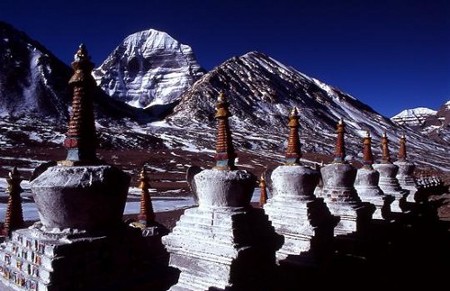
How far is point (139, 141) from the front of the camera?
177 ft

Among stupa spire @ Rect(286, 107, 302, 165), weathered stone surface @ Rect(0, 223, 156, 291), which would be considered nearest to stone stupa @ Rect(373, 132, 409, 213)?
stupa spire @ Rect(286, 107, 302, 165)

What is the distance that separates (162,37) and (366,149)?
496ft

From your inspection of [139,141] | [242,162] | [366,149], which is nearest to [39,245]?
[366,149]

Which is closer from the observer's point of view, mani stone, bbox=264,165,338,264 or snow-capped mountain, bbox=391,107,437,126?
mani stone, bbox=264,165,338,264

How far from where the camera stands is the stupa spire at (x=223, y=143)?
17.0 feet

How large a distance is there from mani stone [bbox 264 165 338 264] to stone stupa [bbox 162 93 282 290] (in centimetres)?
89

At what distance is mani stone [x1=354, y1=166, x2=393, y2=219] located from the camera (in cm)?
903

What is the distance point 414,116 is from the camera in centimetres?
15875

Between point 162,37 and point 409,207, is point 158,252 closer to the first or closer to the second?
point 409,207

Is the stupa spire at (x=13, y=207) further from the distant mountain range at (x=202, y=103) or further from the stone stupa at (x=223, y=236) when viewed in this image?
the distant mountain range at (x=202, y=103)

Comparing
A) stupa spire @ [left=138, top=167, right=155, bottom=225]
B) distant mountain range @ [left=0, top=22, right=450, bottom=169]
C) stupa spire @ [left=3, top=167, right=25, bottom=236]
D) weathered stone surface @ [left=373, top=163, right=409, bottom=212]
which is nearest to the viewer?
stupa spire @ [left=3, top=167, right=25, bottom=236]

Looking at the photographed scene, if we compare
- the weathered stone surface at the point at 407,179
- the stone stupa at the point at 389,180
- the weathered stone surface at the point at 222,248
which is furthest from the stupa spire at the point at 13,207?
the weathered stone surface at the point at 407,179

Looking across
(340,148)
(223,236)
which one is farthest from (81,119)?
(340,148)

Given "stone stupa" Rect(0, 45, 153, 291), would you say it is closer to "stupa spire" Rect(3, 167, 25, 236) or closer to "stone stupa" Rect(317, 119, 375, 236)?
"stupa spire" Rect(3, 167, 25, 236)
